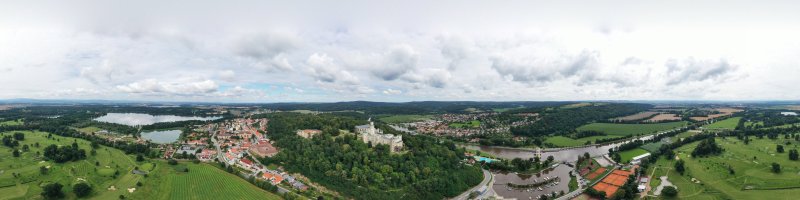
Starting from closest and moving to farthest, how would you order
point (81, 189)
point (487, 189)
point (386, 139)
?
point (81, 189)
point (487, 189)
point (386, 139)

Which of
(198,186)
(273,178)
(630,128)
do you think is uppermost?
(630,128)

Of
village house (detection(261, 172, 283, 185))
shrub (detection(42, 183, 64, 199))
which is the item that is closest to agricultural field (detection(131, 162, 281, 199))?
village house (detection(261, 172, 283, 185))

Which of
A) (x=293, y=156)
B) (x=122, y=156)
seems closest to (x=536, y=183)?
(x=293, y=156)

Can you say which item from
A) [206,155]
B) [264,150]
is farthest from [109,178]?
[264,150]

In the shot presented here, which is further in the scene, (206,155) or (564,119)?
(564,119)

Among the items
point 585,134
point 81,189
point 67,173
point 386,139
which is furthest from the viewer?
point 585,134

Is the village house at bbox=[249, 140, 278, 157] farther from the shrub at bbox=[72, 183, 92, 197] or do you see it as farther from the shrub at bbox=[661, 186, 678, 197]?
the shrub at bbox=[661, 186, 678, 197]

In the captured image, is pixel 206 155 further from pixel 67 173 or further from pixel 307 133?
pixel 67 173
